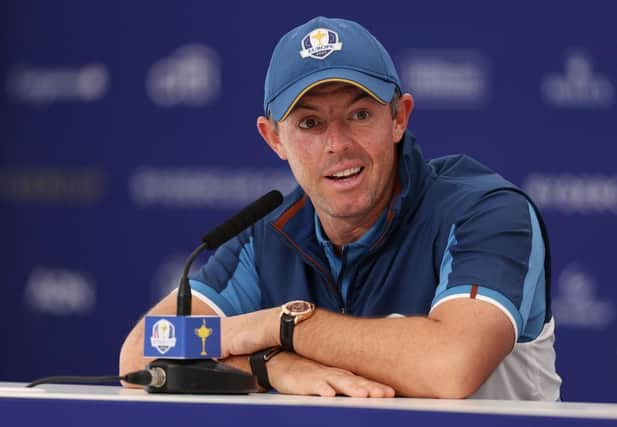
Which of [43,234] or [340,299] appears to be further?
[43,234]

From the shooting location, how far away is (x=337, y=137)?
6.86 feet

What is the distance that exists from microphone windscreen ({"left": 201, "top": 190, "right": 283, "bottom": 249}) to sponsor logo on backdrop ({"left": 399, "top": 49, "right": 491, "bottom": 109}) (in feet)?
5.84

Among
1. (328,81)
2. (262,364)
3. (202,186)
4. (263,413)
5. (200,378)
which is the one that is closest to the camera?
(263,413)

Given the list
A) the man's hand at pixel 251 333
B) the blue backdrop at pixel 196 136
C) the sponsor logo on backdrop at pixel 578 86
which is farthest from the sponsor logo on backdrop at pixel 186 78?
the man's hand at pixel 251 333

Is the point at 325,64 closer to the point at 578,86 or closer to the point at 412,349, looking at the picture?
the point at 412,349

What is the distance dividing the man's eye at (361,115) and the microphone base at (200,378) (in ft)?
2.46

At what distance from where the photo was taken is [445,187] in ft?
7.10

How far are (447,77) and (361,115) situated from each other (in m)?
1.32

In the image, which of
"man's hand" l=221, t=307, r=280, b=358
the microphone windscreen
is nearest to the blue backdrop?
"man's hand" l=221, t=307, r=280, b=358

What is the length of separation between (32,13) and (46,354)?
1133 millimetres

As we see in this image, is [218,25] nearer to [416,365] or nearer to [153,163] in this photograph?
[153,163]

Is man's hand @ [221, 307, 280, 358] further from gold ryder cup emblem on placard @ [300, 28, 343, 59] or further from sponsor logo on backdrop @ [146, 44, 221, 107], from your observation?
sponsor logo on backdrop @ [146, 44, 221, 107]

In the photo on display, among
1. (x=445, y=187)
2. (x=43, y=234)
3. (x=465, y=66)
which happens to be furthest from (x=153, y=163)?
(x=445, y=187)

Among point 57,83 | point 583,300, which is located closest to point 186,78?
point 57,83
